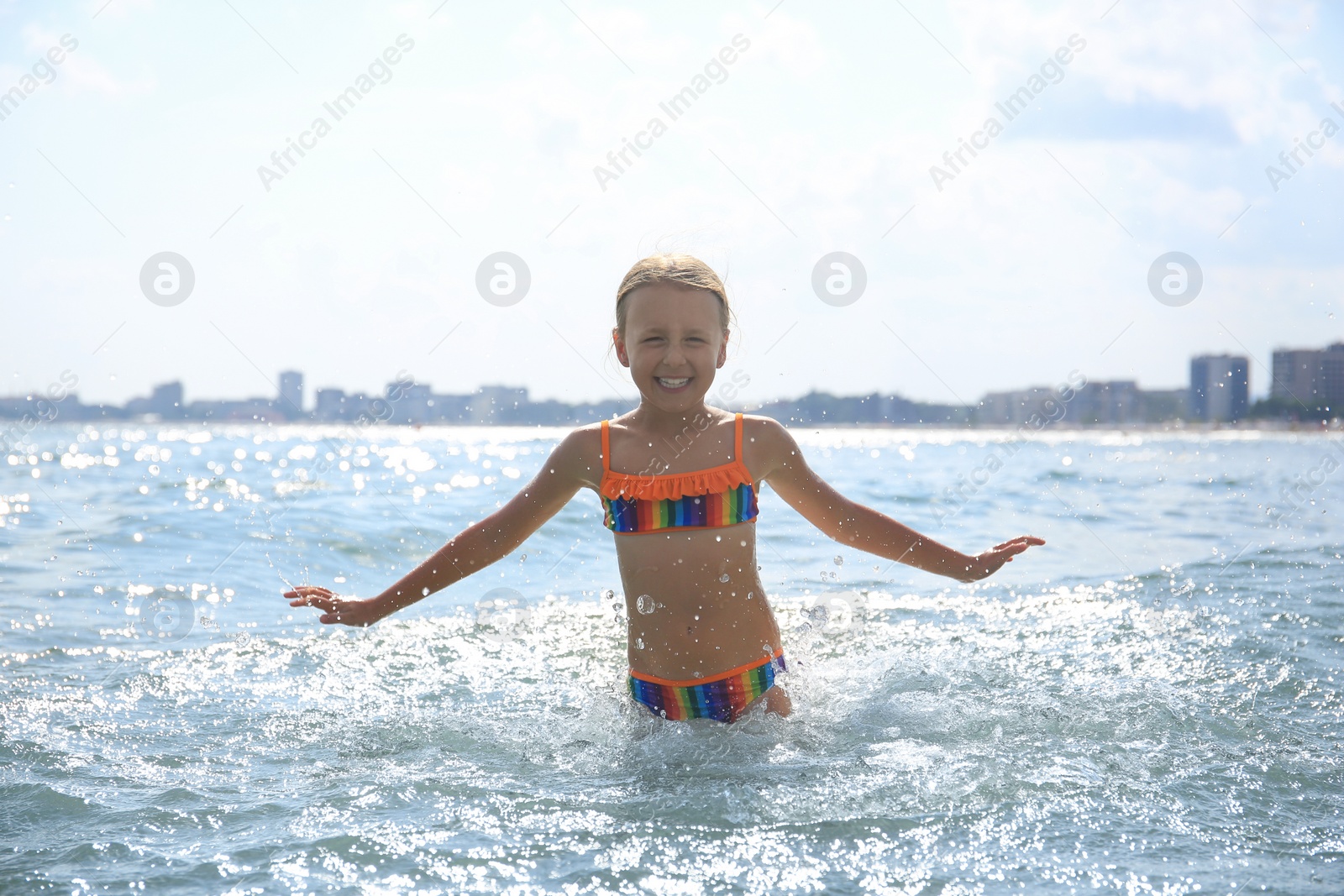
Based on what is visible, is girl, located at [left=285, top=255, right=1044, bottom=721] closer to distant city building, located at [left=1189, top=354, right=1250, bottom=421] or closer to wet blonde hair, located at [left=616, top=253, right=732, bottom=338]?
wet blonde hair, located at [left=616, top=253, right=732, bottom=338]

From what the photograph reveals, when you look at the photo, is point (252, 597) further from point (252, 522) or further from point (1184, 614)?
point (1184, 614)

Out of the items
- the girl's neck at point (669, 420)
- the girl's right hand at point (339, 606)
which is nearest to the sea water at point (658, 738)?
the girl's right hand at point (339, 606)

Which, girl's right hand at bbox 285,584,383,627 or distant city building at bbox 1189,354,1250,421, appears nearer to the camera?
girl's right hand at bbox 285,584,383,627

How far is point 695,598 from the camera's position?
3406mm

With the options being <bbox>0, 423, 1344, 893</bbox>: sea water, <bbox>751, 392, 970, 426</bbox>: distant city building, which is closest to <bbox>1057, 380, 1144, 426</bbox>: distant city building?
<bbox>751, 392, 970, 426</bbox>: distant city building

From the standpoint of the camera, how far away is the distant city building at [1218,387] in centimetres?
4243

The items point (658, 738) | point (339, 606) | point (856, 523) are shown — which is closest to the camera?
point (658, 738)

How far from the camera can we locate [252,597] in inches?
263

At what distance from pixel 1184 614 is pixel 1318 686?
1.72m

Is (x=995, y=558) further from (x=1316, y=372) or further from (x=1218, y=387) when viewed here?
(x=1218, y=387)

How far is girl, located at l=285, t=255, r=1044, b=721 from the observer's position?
339 cm

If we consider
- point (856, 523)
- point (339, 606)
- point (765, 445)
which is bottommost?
point (339, 606)

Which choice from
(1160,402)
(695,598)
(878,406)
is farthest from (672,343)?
(1160,402)

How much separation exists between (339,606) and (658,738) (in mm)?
1167
